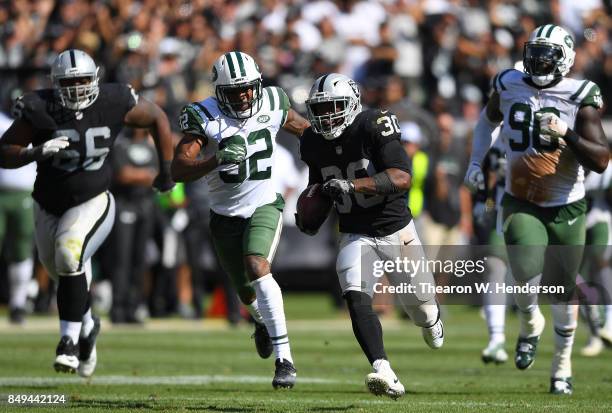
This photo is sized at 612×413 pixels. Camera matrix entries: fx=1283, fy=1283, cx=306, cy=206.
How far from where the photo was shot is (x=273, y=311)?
A: 7.79 meters

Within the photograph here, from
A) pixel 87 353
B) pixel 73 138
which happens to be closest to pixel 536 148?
pixel 73 138

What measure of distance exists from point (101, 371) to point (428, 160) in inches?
260

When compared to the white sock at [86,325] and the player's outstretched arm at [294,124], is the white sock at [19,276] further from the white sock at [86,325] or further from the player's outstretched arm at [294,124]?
the player's outstretched arm at [294,124]

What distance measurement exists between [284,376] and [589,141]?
8.00 feet

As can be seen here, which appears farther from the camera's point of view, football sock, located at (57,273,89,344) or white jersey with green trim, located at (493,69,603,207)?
football sock, located at (57,273,89,344)

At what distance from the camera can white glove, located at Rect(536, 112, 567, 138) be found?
786cm

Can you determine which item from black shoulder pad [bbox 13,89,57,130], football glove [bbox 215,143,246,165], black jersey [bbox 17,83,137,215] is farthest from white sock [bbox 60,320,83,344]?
football glove [bbox 215,143,246,165]

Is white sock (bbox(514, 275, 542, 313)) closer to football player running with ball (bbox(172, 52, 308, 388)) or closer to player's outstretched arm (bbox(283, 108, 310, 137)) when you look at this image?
football player running with ball (bbox(172, 52, 308, 388))

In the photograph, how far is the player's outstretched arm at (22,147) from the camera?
8.27m

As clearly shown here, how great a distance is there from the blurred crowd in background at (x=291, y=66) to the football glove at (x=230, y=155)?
6.56m

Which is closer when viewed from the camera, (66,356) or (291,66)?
(66,356)

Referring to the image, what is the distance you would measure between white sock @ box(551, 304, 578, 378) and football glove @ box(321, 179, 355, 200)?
201cm

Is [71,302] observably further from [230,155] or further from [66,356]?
[230,155]

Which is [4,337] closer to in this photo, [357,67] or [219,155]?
[219,155]
